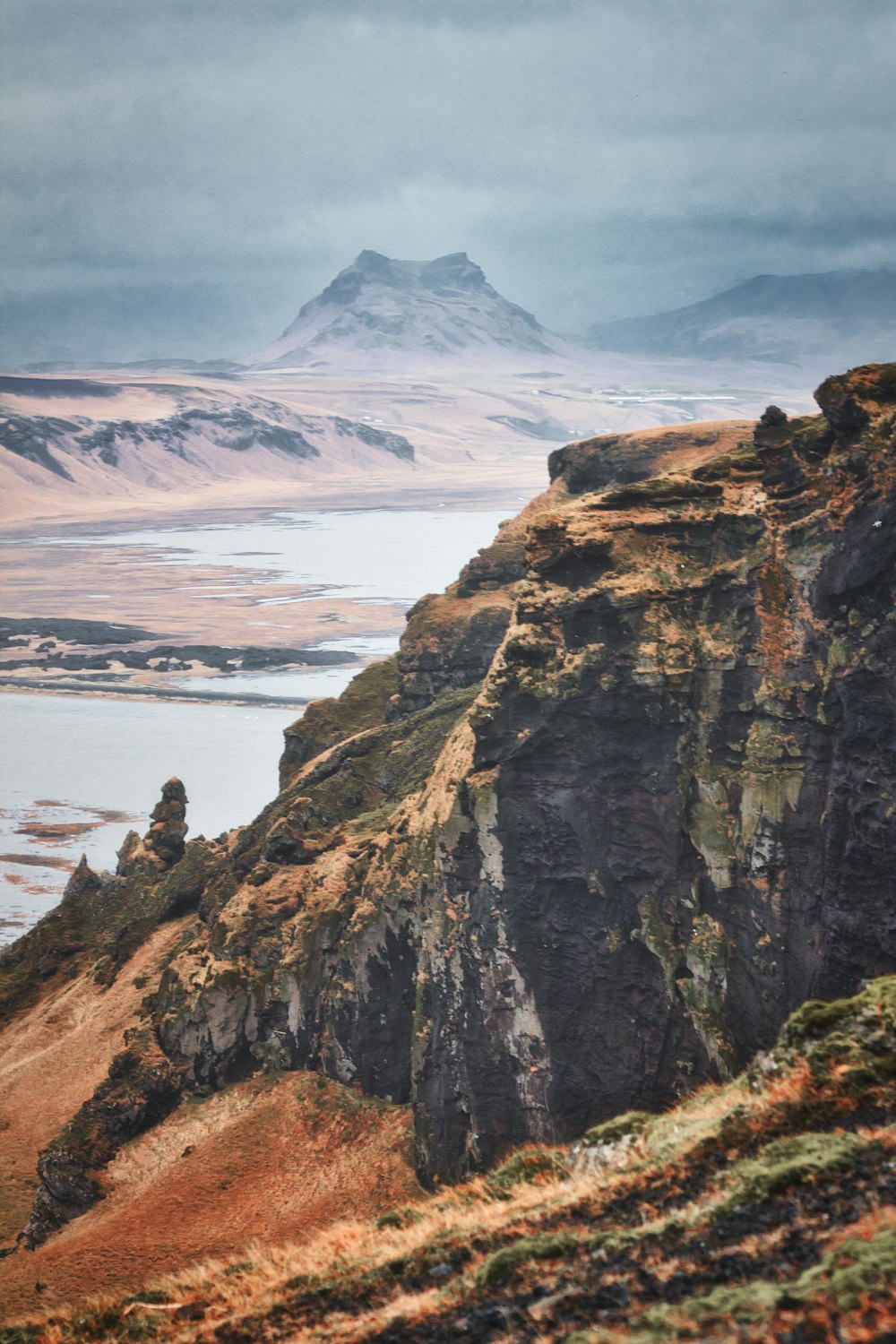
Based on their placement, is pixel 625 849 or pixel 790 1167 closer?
pixel 790 1167

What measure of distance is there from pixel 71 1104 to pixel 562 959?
2356cm

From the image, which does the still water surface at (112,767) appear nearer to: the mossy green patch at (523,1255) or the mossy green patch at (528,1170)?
the mossy green patch at (528,1170)

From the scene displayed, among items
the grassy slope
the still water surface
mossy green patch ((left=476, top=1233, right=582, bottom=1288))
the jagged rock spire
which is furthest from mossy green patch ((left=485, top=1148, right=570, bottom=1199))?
the still water surface

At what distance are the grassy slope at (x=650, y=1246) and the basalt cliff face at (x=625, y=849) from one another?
306 inches

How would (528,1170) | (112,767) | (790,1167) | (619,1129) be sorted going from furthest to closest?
(112,767) < (528,1170) < (619,1129) < (790,1167)

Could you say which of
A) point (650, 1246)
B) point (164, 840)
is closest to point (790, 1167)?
point (650, 1246)

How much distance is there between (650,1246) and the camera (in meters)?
14.9

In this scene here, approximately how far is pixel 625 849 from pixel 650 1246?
16.9 m

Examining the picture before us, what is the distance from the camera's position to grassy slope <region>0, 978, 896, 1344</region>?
41.2ft

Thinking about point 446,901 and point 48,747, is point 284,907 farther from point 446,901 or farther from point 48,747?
point 48,747

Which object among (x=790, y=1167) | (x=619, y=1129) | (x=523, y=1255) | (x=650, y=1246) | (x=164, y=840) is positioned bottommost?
(x=164, y=840)

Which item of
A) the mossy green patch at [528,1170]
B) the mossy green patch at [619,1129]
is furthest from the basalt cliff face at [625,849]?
the mossy green patch at [528,1170]

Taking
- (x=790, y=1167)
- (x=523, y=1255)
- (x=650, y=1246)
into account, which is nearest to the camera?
(x=650, y=1246)

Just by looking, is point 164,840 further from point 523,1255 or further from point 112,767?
point 523,1255
